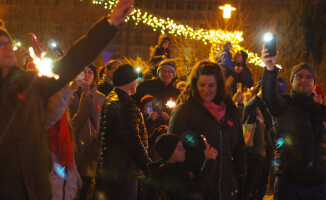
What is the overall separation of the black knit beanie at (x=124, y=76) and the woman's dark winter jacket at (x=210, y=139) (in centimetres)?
115

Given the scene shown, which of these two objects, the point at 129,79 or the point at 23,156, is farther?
the point at 129,79

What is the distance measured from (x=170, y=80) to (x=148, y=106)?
40.3 inches

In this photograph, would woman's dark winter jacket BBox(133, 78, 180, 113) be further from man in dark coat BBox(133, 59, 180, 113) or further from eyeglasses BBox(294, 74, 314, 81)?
eyeglasses BBox(294, 74, 314, 81)

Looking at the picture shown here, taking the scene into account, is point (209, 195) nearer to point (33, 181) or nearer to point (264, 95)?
point (264, 95)

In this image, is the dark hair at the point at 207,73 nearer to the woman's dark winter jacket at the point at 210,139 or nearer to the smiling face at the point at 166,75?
the woman's dark winter jacket at the point at 210,139

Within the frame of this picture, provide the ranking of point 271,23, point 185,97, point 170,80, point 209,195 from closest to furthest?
point 209,195, point 185,97, point 170,80, point 271,23

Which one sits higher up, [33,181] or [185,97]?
[185,97]

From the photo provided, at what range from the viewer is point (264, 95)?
19.0 ft

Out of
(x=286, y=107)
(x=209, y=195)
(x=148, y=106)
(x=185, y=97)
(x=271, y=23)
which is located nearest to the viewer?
(x=209, y=195)

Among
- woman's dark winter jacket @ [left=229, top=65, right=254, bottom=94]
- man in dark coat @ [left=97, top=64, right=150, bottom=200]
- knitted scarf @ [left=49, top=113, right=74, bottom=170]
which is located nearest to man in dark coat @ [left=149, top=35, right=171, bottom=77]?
woman's dark winter jacket @ [left=229, top=65, right=254, bottom=94]

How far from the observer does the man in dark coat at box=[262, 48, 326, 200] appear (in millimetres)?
5820

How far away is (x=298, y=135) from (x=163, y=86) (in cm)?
336

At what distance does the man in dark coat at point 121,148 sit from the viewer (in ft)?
19.4

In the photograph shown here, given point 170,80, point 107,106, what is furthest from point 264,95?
point 170,80
